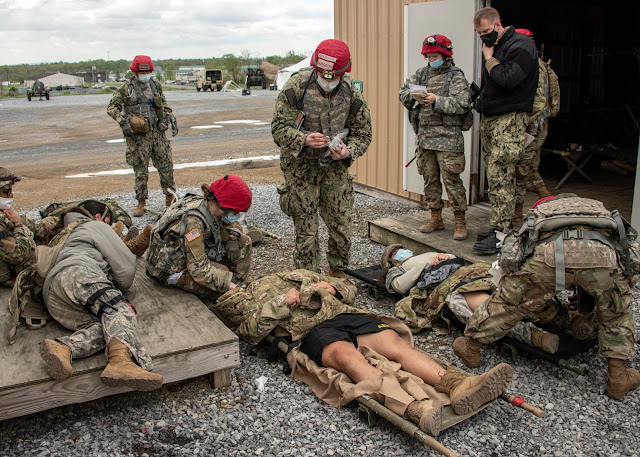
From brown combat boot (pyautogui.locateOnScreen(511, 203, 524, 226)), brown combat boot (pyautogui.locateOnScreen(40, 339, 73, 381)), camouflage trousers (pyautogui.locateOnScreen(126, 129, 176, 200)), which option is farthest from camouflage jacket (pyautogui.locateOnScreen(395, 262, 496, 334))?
camouflage trousers (pyautogui.locateOnScreen(126, 129, 176, 200))

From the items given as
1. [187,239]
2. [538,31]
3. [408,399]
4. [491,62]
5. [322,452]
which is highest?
[538,31]

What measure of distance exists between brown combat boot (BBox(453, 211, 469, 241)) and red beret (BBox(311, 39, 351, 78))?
2.00m

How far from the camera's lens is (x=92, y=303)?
143 inches

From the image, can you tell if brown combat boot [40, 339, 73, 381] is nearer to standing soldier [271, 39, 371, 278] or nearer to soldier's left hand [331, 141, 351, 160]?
standing soldier [271, 39, 371, 278]

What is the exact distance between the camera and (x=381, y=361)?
357 cm

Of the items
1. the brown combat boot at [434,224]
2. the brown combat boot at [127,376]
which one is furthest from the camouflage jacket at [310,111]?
the brown combat boot at [127,376]

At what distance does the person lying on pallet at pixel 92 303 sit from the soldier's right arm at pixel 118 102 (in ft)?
13.5

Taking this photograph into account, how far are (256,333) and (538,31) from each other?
9515mm

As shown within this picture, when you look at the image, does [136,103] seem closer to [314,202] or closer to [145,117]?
[145,117]

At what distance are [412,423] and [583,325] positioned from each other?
1550 millimetres

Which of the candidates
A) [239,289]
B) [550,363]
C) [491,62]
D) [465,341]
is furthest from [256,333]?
[491,62]

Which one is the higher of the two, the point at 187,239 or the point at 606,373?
the point at 187,239

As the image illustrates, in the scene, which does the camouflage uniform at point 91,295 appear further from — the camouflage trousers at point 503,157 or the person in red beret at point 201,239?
the camouflage trousers at point 503,157

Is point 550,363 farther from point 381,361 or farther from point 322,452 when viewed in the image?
point 322,452
